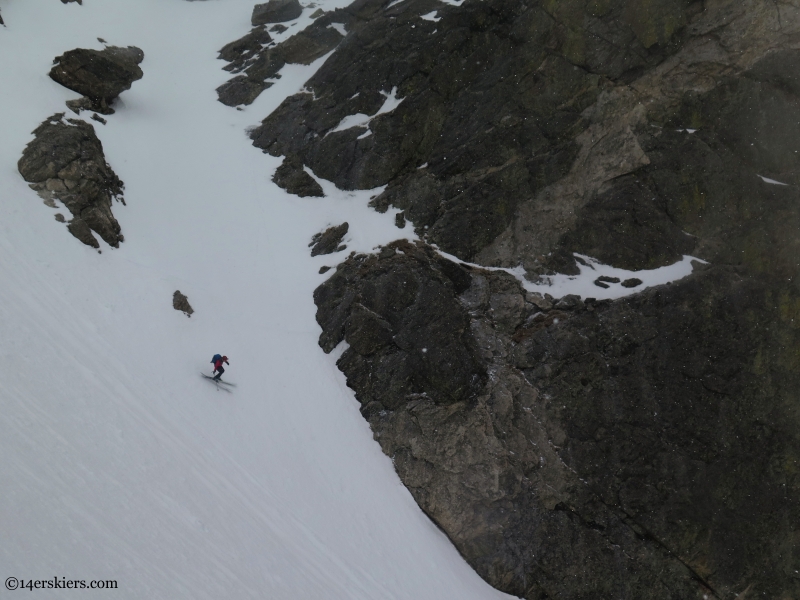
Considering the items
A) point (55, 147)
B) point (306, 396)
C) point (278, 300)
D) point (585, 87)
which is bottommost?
point (306, 396)

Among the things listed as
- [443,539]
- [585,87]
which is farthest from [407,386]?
[585,87]

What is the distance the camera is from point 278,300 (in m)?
19.8

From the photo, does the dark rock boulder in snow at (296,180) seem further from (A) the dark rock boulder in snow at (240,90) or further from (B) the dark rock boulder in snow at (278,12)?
(B) the dark rock boulder in snow at (278,12)

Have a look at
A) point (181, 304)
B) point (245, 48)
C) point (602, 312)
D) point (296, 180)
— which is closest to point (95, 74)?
point (296, 180)

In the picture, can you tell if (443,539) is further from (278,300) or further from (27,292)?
(27,292)

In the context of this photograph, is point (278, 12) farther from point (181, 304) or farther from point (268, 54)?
point (181, 304)

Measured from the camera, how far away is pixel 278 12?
1468 inches

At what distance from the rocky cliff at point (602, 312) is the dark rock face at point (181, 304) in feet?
15.8

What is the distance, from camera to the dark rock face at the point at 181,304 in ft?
57.4

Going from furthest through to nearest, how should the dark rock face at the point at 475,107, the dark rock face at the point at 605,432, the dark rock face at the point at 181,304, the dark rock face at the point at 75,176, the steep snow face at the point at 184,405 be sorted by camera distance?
1. the dark rock face at the point at 475,107
2. the dark rock face at the point at 75,176
3. the dark rock face at the point at 181,304
4. the dark rock face at the point at 605,432
5. the steep snow face at the point at 184,405

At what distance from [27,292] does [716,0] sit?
1062 inches

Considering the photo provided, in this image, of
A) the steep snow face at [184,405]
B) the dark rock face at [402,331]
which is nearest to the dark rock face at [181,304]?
the steep snow face at [184,405]

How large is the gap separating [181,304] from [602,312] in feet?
49.3

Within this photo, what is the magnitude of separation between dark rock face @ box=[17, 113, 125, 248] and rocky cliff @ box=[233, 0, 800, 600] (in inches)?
350
